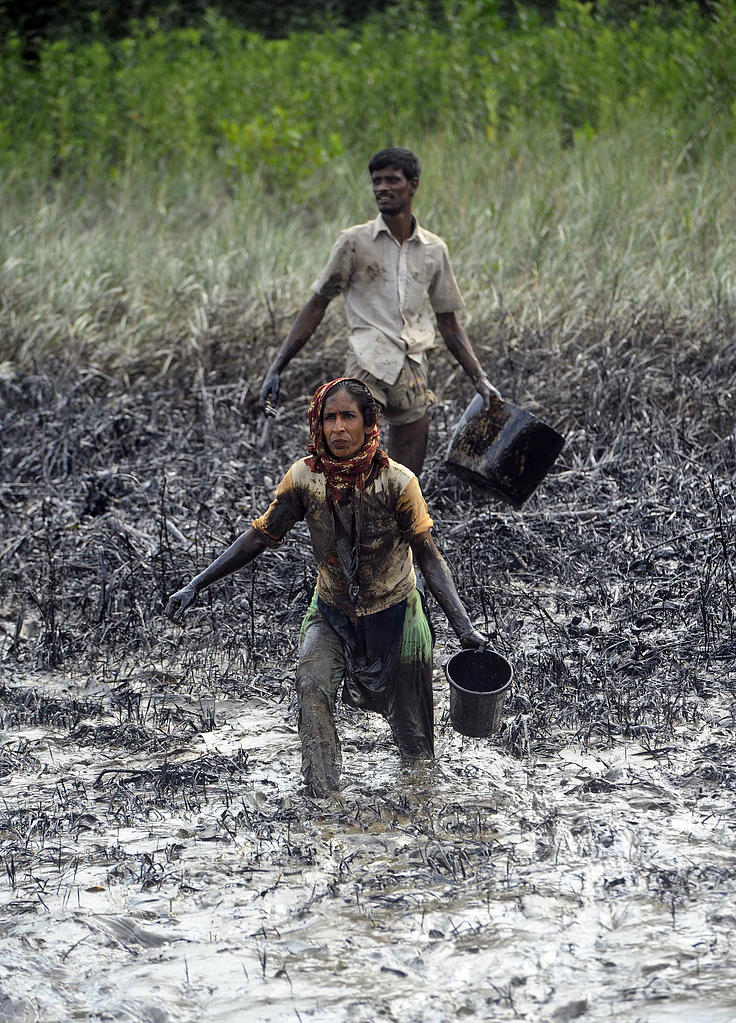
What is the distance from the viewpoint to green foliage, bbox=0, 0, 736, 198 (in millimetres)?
9805

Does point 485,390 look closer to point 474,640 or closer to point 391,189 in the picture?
point 391,189

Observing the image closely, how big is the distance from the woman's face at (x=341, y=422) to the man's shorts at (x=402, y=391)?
4.55 ft

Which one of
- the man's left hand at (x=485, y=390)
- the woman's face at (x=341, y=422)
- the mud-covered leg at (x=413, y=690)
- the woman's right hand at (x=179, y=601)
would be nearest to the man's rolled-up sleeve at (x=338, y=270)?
the man's left hand at (x=485, y=390)

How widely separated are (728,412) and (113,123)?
21.4 feet

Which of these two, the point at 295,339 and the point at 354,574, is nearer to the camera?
the point at 354,574

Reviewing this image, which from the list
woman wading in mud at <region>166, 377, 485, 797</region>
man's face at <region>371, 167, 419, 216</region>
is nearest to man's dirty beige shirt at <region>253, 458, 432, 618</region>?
woman wading in mud at <region>166, 377, 485, 797</region>

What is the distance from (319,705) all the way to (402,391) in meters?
1.64

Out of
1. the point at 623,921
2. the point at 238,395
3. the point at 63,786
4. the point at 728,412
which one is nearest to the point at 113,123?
the point at 238,395

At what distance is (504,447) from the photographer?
486 centimetres

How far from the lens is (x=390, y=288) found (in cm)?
481

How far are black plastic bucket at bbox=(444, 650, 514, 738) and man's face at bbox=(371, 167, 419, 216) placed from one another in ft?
6.23

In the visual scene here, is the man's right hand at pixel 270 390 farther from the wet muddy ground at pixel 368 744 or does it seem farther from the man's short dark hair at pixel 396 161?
the man's short dark hair at pixel 396 161

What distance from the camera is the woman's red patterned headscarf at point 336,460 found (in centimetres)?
340

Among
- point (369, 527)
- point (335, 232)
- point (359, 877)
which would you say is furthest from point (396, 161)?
point (335, 232)
